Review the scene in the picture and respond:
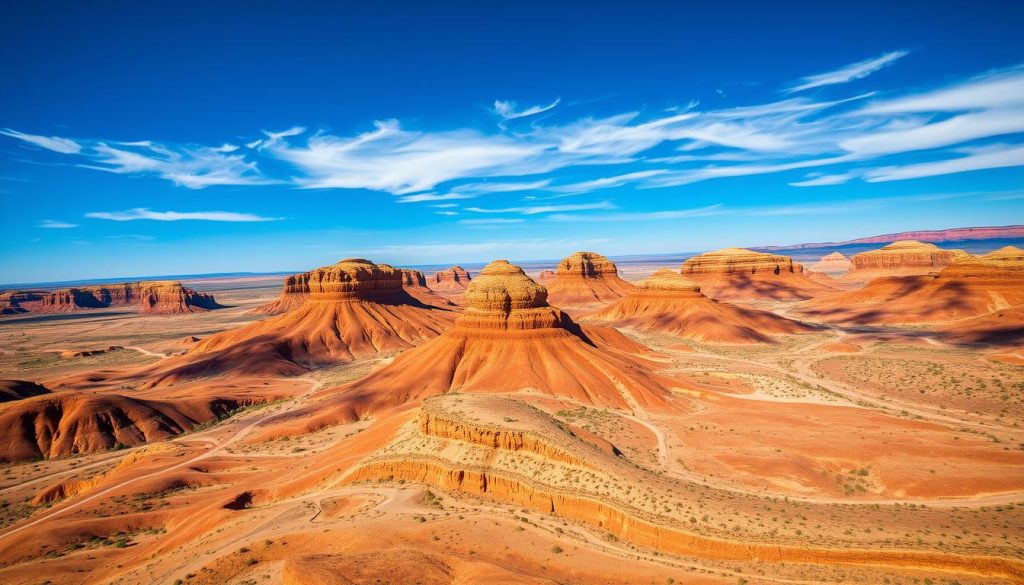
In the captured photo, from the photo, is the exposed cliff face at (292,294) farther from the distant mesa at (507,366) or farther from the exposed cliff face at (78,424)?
the distant mesa at (507,366)

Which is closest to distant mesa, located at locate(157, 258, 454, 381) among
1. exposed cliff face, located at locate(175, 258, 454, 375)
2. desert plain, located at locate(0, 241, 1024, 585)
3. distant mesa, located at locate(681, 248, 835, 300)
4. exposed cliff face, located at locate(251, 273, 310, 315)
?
exposed cliff face, located at locate(175, 258, 454, 375)

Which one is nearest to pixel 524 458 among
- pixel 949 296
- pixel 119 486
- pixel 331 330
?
pixel 119 486

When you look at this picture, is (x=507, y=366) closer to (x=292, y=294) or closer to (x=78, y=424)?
(x=78, y=424)

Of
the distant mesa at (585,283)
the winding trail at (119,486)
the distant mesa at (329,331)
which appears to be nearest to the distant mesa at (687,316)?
the distant mesa at (585,283)

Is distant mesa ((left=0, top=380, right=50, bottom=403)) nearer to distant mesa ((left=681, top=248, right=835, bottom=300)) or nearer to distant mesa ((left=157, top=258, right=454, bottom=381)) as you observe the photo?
distant mesa ((left=157, top=258, right=454, bottom=381))

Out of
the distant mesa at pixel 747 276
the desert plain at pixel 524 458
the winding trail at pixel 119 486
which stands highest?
the distant mesa at pixel 747 276

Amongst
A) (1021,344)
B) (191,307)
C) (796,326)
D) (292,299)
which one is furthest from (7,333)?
(1021,344)
